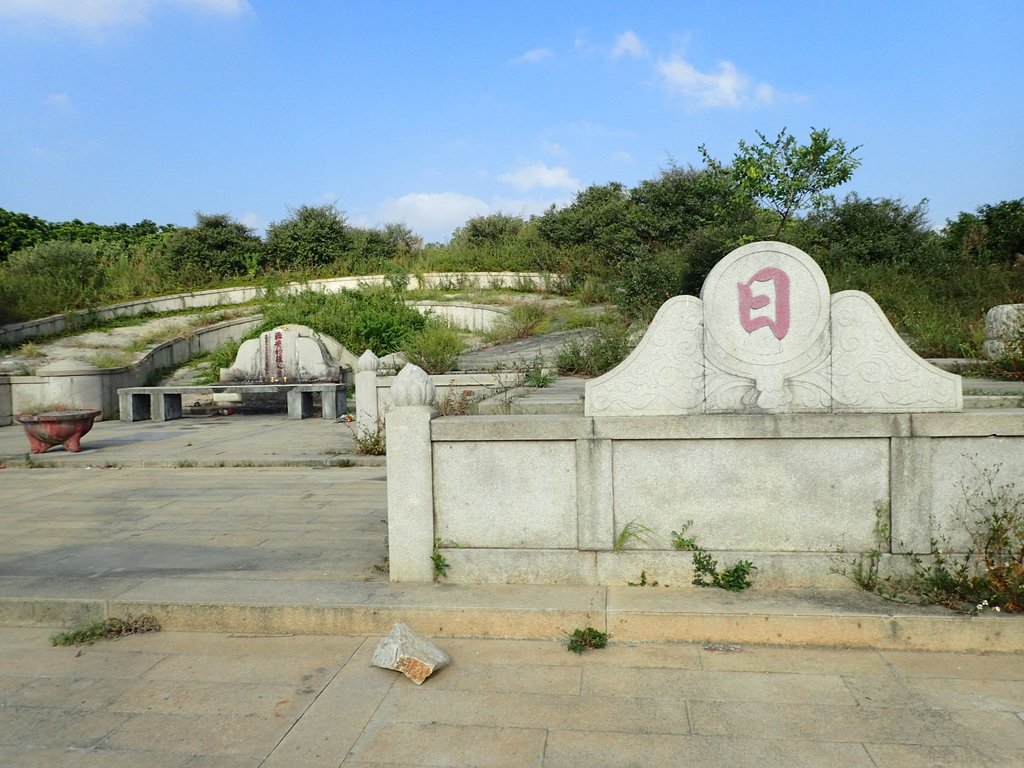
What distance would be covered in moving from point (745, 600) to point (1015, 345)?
6554mm

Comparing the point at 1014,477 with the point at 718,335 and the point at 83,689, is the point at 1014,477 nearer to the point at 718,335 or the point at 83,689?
the point at 718,335

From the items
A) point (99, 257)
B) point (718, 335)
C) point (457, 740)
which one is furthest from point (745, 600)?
point (99, 257)

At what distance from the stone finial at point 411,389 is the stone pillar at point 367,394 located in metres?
6.34

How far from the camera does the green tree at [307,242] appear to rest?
2922cm

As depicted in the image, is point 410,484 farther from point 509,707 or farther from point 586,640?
point 509,707

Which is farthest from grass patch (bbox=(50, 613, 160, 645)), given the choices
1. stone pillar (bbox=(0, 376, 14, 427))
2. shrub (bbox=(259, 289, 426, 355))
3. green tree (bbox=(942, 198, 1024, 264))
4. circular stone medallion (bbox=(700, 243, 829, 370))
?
green tree (bbox=(942, 198, 1024, 264))

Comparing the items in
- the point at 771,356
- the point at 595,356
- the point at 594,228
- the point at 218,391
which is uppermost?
the point at 594,228

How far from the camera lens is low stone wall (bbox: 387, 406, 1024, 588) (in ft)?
13.2

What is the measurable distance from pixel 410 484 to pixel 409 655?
110cm

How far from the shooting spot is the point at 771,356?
4.21m

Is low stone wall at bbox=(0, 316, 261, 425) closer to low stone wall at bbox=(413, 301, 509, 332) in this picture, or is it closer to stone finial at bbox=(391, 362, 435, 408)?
low stone wall at bbox=(413, 301, 509, 332)

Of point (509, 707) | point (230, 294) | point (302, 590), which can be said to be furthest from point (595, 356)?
point (230, 294)

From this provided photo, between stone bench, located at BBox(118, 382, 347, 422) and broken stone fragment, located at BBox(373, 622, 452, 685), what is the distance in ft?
37.2

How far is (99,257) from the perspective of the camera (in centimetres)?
2689
